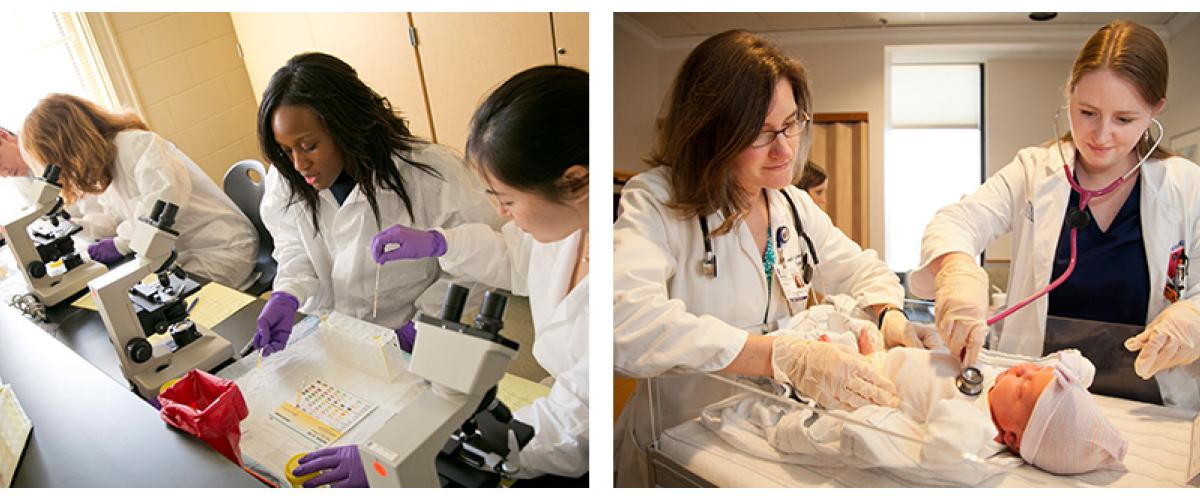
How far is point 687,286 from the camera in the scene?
3.70 ft

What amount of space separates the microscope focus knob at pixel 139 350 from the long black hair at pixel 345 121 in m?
0.53

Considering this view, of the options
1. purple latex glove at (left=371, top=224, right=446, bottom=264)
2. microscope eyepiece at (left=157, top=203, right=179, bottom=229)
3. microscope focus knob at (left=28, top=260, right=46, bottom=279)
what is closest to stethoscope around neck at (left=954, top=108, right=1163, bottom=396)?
purple latex glove at (left=371, top=224, right=446, bottom=264)

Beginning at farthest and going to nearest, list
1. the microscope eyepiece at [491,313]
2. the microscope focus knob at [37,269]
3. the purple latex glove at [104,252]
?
the microscope focus knob at [37,269] < the purple latex glove at [104,252] < the microscope eyepiece at [491,313]

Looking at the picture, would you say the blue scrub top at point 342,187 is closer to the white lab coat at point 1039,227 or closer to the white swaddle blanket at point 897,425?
the white swaddle blanket at point 897,425

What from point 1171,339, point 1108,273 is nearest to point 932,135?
point 1108,273

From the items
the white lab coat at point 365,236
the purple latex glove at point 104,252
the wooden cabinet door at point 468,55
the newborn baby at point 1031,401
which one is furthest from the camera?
the purple latex glove at point 104,252

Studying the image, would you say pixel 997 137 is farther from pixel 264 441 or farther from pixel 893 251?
pixel 264 441

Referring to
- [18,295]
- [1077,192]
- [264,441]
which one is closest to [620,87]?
[1077,192]

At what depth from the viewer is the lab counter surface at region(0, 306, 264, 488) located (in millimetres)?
1069

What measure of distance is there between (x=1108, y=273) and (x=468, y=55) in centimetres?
111

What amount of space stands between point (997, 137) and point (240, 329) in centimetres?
154

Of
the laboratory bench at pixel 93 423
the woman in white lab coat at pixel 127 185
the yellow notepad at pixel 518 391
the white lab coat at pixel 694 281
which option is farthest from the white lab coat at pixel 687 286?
the woman in white lab coat at pixel 127 185

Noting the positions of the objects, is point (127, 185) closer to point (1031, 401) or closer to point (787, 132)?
point (787, 132)

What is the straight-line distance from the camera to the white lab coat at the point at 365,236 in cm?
115
